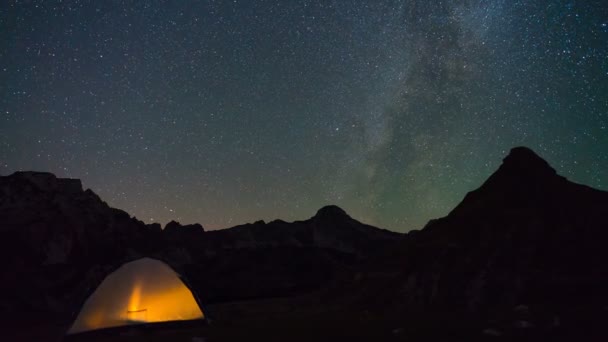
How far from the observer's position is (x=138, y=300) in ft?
74.4

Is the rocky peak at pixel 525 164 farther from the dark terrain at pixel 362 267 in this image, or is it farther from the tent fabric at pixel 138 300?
the tent fabric at pixel 138 300

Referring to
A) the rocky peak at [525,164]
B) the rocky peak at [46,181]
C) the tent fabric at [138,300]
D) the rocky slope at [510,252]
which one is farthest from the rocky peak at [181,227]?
the tent fabric at [138,300]

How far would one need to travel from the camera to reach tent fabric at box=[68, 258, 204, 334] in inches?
874

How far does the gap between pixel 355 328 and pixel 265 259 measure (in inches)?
2685

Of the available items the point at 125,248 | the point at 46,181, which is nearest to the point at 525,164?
the point at 125,248

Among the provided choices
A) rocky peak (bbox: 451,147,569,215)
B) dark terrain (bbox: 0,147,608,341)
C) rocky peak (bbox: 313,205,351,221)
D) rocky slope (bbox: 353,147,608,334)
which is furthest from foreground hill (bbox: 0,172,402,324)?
rocky peak (bbox: 451,147,569,215)

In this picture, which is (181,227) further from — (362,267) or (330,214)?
(362,267)

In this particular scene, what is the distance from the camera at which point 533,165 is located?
46.0m

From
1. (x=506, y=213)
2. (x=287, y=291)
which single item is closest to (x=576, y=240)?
(x=506, y=213)

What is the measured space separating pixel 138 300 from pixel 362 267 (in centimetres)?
3764

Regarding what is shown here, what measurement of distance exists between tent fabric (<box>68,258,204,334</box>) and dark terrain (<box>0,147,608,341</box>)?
184 centimetres

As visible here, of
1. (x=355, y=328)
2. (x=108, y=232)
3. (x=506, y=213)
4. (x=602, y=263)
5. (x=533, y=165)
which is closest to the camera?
(x=355, y=328)

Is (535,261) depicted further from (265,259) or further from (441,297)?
(265,259)

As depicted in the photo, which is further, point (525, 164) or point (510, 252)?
point (525, 164)
